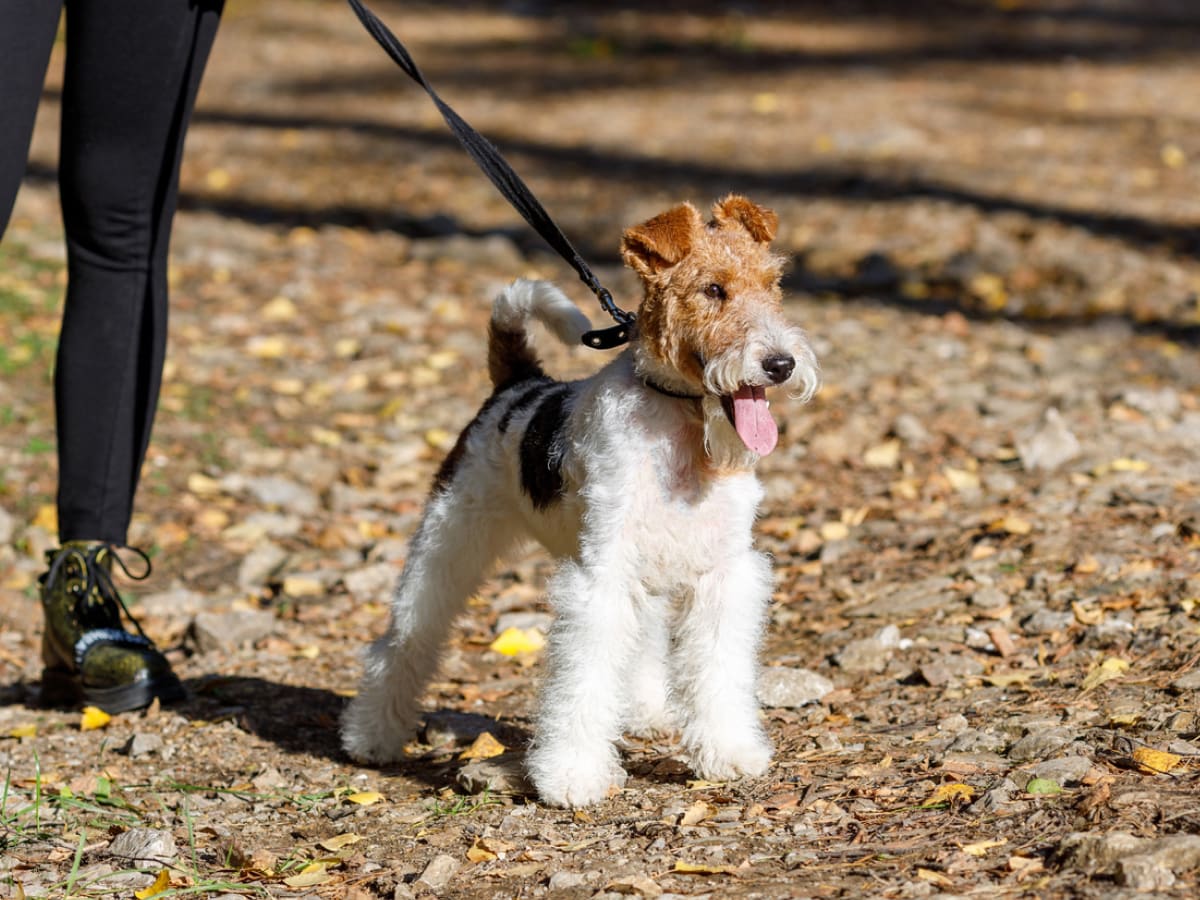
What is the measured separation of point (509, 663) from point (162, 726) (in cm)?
124

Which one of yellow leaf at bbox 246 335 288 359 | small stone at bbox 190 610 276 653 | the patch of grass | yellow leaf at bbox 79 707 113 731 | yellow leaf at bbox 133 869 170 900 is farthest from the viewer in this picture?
yellow leaf at bbox 246 335 288 359

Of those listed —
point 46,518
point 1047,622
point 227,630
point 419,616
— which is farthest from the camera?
point 46,518

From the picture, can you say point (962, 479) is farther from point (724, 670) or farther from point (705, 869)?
point (705, 869)

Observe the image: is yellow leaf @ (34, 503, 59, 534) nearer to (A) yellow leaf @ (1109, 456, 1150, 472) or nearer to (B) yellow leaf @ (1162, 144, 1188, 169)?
(A) yellow leaf @ (1109, 456, 1150, 472)

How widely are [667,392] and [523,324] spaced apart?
87 centimetres

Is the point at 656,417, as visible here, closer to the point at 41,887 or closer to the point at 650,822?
the point at 650,822

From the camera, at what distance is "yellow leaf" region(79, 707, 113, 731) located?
4445mm

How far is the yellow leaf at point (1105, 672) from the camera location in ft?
13.1

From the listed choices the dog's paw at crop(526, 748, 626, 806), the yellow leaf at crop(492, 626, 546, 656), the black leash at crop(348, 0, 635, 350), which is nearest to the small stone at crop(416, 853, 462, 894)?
the dog's paw at crop(526, 748, 626, 806)

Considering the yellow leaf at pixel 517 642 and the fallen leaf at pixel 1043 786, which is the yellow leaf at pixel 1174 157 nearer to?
the yellow leaf at pixel 517 642

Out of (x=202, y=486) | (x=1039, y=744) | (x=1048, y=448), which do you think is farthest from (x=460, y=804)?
(x=1048, y=448)

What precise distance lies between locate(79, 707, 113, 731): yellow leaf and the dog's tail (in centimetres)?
170

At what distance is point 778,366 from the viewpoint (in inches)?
124

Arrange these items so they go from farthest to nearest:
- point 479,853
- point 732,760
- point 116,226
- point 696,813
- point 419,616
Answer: point 116,226
point 419,616
point 732,760
point 696,813
point 479,853
